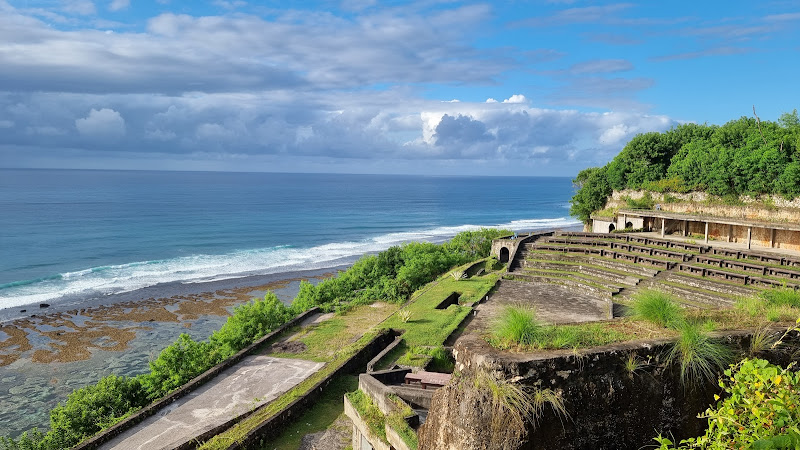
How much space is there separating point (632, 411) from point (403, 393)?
6751mm

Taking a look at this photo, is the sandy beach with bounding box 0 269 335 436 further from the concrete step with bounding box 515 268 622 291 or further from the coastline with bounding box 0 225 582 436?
the concrete step with bounding box 515 268 622 291

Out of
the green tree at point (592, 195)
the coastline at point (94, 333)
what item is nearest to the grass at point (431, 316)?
the coastline at point (94, 333)

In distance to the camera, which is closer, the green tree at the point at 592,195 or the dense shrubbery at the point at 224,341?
the dense shrubbery at the point at 224,341

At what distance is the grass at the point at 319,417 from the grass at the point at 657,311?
9043 mm

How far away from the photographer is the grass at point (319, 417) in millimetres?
12898

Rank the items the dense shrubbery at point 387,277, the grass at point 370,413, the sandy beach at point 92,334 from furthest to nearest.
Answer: the dense shrubbery at point 387,277 < the sandy beach at point 92,334 < the grass at point 370,413

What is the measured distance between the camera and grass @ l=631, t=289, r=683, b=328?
7363 mm

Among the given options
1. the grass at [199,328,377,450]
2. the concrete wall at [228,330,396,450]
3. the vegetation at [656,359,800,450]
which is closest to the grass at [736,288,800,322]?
the vegetation at [656,359,800,450]

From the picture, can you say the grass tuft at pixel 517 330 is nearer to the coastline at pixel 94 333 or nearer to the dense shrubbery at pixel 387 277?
the dense shrubbery at pixel 387 277

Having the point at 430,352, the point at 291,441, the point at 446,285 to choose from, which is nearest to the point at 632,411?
the point at 291,441

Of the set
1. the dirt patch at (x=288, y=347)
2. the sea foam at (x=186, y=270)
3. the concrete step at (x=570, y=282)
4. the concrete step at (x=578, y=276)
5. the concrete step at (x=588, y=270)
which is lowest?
the sea foam at (x=186, y=270)

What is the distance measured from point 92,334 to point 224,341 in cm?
1607

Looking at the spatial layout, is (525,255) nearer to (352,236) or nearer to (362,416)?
(362,416)

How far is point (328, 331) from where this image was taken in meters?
22.0
